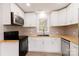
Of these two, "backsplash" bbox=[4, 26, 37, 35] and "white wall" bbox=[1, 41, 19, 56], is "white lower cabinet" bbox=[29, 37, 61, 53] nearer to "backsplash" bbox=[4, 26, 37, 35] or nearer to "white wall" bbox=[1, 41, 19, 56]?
"backsplash" bbox=[4, 26, 37, 35]

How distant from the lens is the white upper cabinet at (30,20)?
210 cm

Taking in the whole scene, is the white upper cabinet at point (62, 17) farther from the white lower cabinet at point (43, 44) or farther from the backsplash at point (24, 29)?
the backsplash at point (24, 29)

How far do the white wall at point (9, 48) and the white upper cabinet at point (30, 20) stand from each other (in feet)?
1.55

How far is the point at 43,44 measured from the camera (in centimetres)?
235

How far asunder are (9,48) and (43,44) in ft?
2.62

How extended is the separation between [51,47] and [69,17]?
857 millimetres

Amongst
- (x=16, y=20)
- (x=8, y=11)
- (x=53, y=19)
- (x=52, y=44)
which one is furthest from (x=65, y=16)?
(x=8, y=11)

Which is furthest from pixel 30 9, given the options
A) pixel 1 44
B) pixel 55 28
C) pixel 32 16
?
pixel 1 44

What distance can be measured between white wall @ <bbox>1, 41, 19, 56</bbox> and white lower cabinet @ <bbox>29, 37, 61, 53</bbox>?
46 cm

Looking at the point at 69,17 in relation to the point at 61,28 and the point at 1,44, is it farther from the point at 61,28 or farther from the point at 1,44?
the point at 1,44

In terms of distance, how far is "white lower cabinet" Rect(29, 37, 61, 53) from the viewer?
2.33 m

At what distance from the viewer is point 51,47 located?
7.77ft

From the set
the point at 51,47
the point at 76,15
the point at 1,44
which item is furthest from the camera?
the point at 51,47

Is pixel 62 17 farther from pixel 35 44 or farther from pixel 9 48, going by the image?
pixel 9 48
